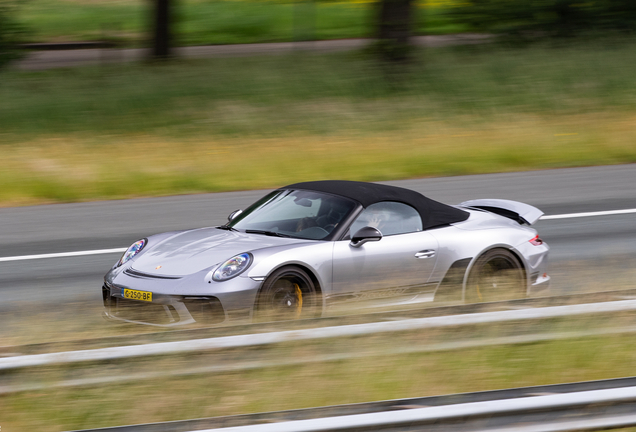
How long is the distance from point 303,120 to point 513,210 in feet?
32.0

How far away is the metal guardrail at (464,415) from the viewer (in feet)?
12.0

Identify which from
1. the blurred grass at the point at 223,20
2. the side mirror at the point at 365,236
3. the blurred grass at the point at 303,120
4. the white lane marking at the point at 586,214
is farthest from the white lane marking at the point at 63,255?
the blurred grass at the point at 223,20

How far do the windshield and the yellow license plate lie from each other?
1301 millimetres

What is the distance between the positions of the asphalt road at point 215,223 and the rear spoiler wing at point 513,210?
69 cm

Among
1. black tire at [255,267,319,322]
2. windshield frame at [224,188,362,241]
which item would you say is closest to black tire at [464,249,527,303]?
windshield frame at [224,188,362,241]

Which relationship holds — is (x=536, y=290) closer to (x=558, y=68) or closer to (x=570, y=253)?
(x=570, y=253)

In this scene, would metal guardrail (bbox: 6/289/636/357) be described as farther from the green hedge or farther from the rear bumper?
the green hedge

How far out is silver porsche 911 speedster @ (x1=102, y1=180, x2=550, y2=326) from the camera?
6.18m

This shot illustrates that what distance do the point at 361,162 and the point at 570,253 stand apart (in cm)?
574

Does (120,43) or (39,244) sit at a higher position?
(120,43)

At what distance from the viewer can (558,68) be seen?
21.2 metres

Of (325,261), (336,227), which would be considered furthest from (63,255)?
(325,261)

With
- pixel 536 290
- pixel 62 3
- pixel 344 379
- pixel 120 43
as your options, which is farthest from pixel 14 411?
pixel 62 3

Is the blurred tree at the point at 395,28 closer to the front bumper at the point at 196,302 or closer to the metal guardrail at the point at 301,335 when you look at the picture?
the front bumper at the point at 196,302
